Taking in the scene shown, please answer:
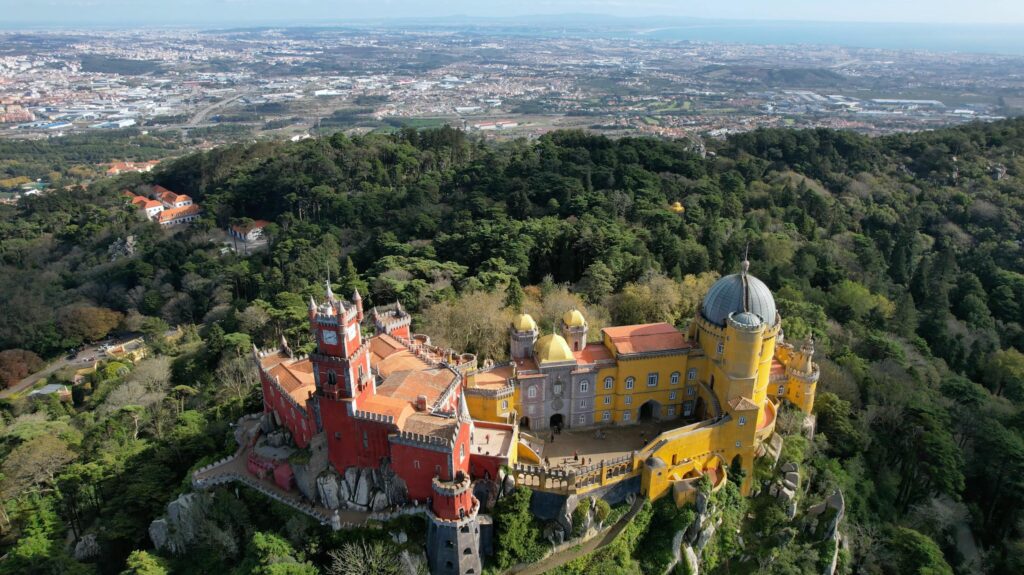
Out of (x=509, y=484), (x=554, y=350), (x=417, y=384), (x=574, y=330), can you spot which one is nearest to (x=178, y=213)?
(x=417, y=384)

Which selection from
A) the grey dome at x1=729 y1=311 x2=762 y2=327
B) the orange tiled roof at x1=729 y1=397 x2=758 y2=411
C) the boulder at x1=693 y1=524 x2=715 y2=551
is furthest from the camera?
the grey dome at x1=729 y1=311 x2=762 y2=327

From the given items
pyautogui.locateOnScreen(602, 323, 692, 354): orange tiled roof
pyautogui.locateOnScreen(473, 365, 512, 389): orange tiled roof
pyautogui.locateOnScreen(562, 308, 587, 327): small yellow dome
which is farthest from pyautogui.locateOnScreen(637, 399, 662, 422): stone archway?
pyautogui.locateOnScreen(473, 365, 512, 389): orange tiled roof

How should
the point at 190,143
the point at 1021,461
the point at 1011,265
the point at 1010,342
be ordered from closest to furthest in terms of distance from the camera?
the point at 1021,461
the point at 1010,342
the point at 1011,265
the point at 190,143

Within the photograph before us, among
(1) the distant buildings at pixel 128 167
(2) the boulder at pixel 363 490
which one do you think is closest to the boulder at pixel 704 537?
(2) the boulder at pixel 363 490

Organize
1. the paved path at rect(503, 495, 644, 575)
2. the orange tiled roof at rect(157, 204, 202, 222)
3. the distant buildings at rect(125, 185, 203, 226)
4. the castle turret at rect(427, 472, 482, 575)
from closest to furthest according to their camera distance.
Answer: the castle turret at rect(427, 472, 482, 575)
the paved path at rect(503, 495, 644, 575)
the orange tiled roof at rect(157, 204, 202, 222)
the distant buildings at rect(125, 185, 203, 226)

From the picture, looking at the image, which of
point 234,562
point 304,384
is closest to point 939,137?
point 304,384

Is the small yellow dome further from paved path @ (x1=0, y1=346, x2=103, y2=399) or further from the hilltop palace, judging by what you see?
paved path @ (x1=0, y1=346, x2=103, y2=399)

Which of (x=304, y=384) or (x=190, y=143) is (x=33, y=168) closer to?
(x=190, y=143)
